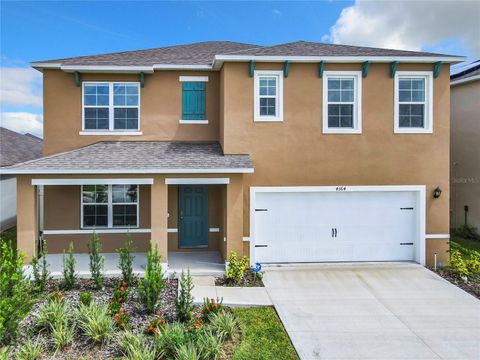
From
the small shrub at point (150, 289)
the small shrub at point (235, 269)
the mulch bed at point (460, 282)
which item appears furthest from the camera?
the small shrub at point (235, 269)

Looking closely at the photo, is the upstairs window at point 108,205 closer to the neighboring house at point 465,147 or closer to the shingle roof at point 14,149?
the shingle roof at point 14,149

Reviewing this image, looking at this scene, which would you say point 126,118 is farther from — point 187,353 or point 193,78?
point 187,353

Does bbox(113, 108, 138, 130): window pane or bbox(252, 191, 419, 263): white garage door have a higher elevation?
bbox(113, 108, 138, 130): window pane

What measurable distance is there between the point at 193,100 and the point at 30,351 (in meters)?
8.59

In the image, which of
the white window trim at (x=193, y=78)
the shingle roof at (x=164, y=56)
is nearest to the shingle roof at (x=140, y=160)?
the white window trim at (x=193, y=78)

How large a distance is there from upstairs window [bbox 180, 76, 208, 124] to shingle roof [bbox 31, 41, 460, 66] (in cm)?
58

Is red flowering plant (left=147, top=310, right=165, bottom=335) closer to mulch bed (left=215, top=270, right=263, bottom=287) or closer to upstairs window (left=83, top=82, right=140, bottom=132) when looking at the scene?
mulch bed (left=215, top=270, right=263, bottom=287)

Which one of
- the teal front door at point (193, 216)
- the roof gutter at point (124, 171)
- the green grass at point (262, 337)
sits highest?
the roof gutter at point (124, 171)

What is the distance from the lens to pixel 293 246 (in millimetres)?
10656

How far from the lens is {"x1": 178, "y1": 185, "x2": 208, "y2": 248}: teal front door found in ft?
38.7

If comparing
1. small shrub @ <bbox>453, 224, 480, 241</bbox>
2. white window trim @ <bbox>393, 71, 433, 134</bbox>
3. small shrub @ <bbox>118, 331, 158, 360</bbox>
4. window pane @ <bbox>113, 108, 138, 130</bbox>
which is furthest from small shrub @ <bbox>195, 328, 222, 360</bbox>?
small shrub @ <bbox>453, 224, 480, 241</bbox>

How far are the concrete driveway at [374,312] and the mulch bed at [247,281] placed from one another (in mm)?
273

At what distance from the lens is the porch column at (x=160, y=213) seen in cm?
963

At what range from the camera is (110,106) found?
38.5ft
